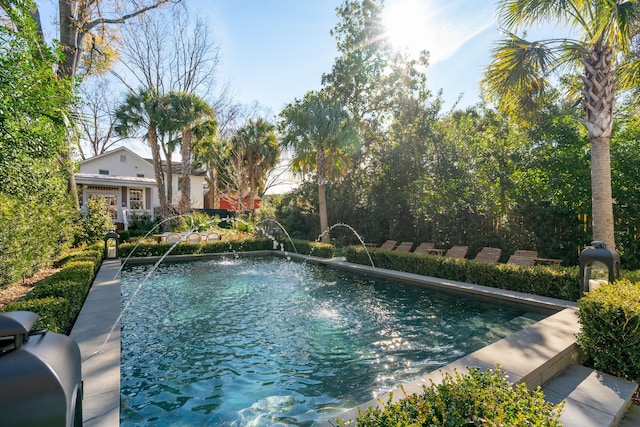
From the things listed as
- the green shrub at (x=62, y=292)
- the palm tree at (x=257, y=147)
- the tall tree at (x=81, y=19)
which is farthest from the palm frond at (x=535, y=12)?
the palm tree at (x=257, y=147)

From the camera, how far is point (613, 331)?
12.8ft

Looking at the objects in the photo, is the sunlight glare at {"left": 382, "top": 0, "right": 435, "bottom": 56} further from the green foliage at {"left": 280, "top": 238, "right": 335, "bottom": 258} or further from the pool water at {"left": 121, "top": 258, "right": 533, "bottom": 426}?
the pool water at {"left": 121, "top": 258, "right": 533, "bottom": 426}

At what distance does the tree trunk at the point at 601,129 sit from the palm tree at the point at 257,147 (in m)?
20.5

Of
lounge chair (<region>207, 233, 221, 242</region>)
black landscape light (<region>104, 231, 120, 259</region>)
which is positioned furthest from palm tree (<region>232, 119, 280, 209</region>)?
black landscape light (<region>104, 231, 120, 259</region>)

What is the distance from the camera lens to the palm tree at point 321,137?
16.3 metres

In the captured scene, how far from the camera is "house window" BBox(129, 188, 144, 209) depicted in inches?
1032

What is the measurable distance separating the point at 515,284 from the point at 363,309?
12.6 ft

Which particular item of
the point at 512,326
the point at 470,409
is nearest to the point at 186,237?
the point at 512,326

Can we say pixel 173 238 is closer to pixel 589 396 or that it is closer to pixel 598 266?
pixel 598 266

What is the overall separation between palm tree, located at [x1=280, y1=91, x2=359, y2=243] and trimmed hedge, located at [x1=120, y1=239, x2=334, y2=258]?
6.60ft

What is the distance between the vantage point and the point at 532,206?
1115cm

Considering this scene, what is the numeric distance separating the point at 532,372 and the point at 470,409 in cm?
199

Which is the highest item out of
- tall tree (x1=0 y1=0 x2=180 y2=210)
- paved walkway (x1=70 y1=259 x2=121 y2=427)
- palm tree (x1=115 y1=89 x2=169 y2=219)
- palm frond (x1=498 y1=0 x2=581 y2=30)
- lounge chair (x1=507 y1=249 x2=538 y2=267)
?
tall tree (x1=0 y1=0 x2=180 y2=210)

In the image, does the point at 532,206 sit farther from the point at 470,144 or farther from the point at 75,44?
Answer: the point at 75,44
